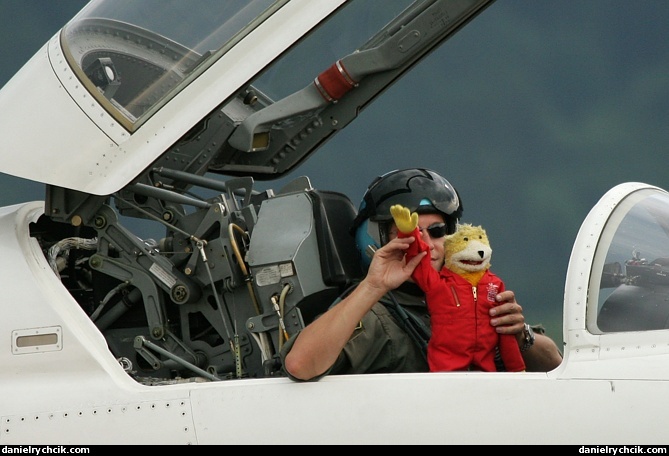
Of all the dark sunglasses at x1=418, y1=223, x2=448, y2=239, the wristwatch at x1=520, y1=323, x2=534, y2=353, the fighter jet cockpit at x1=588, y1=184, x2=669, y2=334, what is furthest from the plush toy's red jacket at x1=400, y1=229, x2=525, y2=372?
the fighter jet cockpit at x1=588, y1=184, x2=669, y2=334

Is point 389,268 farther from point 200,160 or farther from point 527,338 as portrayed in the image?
point 200,160

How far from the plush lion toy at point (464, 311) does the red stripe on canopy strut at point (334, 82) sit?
1023 millimetres

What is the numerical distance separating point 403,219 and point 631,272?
724mm

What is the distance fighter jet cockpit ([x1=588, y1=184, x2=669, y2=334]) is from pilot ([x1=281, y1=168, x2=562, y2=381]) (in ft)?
0.95

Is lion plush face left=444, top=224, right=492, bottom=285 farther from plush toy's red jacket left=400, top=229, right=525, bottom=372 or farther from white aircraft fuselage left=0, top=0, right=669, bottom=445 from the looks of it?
white aircraft fuselage left=0, top=0, right=669, bottom=445

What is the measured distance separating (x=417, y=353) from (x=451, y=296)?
0.89 feet

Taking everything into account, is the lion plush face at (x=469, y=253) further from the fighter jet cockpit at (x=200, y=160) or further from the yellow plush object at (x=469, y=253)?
the fighter jet cockpit at (x=200, y=160)

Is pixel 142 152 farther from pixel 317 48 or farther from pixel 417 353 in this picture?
pixel 417 353

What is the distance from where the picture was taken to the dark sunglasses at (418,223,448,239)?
3393 millimetres

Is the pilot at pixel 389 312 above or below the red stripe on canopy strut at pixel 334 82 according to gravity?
below

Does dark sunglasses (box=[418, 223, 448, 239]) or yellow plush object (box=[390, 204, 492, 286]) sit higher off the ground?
dark sunglasses (box=[418, 223, 448, 239])

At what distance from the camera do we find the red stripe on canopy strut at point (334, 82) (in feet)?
13.1

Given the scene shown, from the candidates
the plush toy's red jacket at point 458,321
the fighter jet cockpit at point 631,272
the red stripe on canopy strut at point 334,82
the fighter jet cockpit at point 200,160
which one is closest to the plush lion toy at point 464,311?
the plush toy's red jacket at point 458,321

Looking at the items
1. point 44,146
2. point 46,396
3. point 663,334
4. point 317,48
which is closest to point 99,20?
point 44,146
